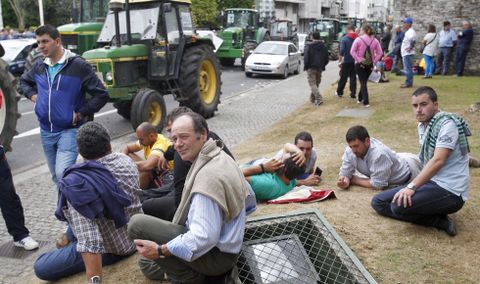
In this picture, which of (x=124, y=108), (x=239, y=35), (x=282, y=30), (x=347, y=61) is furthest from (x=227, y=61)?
(x=124, y=108)

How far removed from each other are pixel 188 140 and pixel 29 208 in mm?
3465

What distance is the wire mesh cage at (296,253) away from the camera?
11.1ft

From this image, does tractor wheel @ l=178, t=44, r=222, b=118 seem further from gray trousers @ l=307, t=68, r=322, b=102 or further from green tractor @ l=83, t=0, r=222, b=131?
gray trousers @ l=307, t=68, r=322, b=102

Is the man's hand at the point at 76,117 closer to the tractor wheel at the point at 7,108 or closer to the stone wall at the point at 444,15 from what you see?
the tractor wheel at the point at 7,108

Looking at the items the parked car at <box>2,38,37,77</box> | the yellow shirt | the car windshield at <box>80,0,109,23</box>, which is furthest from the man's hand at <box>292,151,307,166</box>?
the parked car at <box>2,38,37,77</box>

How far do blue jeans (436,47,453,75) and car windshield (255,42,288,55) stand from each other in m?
5.76

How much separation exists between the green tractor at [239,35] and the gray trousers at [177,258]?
19481 millimetres

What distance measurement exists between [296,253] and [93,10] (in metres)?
9.13

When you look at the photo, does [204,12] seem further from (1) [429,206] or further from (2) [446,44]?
(1) [429,206]

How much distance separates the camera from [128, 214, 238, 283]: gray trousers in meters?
3.02

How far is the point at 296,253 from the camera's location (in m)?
3.65

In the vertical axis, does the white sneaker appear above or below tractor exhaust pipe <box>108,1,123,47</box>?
below

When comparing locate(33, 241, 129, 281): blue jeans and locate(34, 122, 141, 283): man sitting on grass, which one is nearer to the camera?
locate(34, 122, 141, 283): man sitting on grass

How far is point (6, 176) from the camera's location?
14.6 feet
